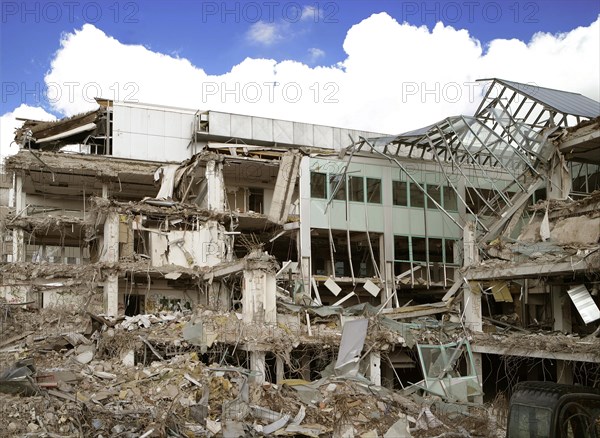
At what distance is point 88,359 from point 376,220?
14911 mm

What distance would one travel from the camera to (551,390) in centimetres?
1247

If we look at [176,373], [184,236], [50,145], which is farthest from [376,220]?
[50,145]

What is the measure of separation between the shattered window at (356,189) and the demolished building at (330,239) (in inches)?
5.0

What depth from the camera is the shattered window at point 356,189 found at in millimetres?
30953

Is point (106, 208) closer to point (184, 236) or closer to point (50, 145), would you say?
point (184, 236)

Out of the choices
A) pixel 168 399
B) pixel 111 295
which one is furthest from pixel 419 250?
pixel 168 399

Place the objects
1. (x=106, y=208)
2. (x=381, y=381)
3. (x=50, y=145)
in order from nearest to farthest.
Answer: (x=381, y=381) < (x=106, y=208) < (x=50, y=145)

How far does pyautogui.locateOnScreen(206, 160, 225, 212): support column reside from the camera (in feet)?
102

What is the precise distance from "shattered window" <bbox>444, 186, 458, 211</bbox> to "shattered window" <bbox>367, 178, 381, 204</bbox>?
354 cm

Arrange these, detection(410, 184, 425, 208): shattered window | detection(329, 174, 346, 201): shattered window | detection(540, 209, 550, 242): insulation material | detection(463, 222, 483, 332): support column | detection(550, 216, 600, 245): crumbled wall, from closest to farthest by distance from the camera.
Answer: detection(550, 216, 600, 245): crumbled wall, detection(463, 222, 483, 332): support column, detection(540, 209, 550, 242): insulation material, detection(329, 174, 346, 201): shattered window, detection(410, 184, 425, 208): shattered window

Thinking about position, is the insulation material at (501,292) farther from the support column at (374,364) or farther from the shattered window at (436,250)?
the shattered window at (436,250)

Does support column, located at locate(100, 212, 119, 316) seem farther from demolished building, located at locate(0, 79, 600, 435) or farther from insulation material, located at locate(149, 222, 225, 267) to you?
insulation material, located at locate(149, 222, 225, 267)

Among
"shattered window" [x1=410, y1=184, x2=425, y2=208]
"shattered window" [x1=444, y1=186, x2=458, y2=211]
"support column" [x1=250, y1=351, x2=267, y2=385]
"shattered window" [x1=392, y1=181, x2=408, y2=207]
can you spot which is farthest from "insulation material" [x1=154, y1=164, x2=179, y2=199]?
"shattered window" [x1=444, y1=186, x2=458, y2=211]

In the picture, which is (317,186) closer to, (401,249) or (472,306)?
(401,249)
